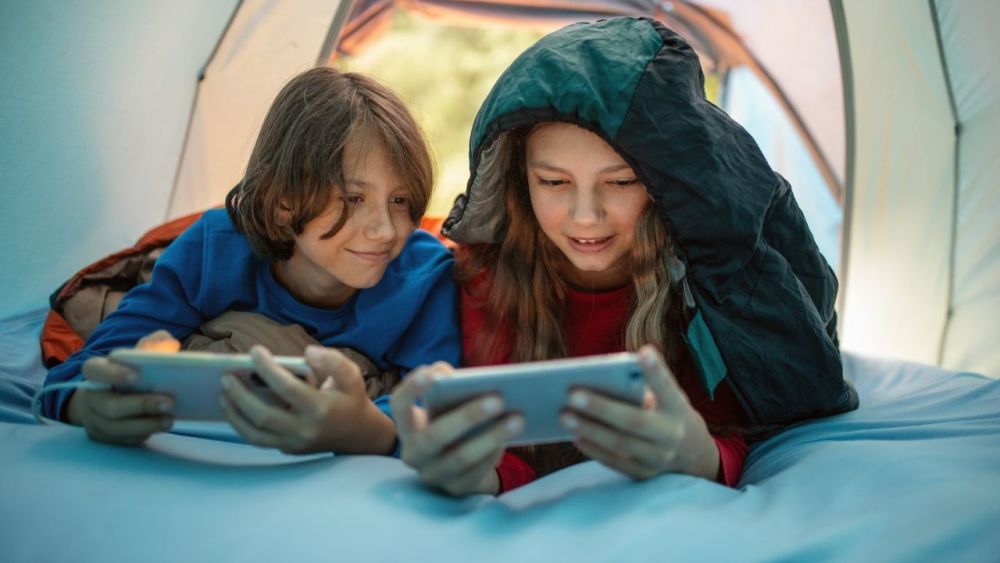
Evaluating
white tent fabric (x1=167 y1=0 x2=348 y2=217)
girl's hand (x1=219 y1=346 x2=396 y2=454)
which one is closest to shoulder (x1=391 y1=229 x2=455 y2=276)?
girl's hand (x1=219 y1=346 x2=396 y2=454)

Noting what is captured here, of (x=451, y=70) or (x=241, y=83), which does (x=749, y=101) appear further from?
(x=451, y=70)

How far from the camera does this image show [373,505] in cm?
95

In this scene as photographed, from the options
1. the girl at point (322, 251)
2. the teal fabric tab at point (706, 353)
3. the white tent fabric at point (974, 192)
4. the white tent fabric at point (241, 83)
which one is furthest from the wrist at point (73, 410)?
the white tent fabric at point (974, 192)

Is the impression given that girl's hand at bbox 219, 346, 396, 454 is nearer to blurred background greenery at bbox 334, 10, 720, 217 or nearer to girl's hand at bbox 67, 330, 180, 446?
girl's hand at bbox 67, 330, 180, 446

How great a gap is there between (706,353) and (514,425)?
0.51 metres

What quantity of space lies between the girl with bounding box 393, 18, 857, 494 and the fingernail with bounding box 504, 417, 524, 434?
0.22 meters

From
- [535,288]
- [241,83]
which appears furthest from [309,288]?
[241,83]

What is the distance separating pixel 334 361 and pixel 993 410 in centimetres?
106

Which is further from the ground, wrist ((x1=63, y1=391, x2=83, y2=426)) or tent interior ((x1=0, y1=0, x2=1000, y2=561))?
tent interior ((x1=0, y1=0, x2=1000, y2=561))

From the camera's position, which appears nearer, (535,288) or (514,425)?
(514,425)

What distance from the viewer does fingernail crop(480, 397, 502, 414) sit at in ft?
2.91

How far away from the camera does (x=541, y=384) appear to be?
884 millimetres

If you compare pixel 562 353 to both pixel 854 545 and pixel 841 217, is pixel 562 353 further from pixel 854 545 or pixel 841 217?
pixel 841 217

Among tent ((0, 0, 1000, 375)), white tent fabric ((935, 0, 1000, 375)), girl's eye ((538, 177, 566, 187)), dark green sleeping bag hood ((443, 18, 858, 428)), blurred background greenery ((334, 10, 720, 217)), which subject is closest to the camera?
dark green sleeping bag hood ((443, 18, 858, 428))
